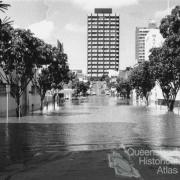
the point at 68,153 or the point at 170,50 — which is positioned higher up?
the point at 170,50

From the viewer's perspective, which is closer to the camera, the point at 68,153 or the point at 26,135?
the point at 68,153

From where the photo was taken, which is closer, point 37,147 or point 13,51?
point 37,147

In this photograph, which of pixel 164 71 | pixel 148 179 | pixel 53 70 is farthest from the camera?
pixel 53 70

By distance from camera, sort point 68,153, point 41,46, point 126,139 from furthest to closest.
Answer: point 41,46
point 126,139
point 68,153

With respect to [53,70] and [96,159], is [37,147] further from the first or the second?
[53,70]

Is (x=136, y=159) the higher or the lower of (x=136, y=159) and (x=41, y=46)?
the lower

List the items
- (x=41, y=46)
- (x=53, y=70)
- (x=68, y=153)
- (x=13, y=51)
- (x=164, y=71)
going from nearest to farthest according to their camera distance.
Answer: (x=68, y=153)
(x=13, y=51)
(x=41, y=46)
(x=164, y=71)
(x=53, y=70)

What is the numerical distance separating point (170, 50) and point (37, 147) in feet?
43.1

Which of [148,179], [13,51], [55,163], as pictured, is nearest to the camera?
[148,179]

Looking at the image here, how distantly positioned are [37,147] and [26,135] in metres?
4.81

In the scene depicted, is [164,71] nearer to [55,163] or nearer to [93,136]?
[93,136]

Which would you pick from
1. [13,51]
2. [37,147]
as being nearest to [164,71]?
[13,51]

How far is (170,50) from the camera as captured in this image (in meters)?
26.8

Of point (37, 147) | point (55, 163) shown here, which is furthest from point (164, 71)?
point (55, 163)
